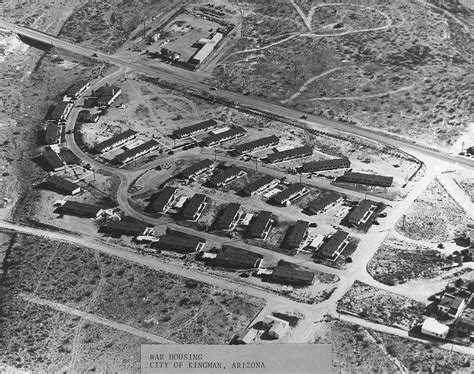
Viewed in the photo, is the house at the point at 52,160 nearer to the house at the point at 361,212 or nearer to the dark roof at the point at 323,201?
the dark roof at the point at 323,201

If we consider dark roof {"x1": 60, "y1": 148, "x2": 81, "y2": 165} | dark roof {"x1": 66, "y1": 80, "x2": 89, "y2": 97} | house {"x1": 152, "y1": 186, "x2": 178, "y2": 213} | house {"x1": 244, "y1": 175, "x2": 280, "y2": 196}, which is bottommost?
dark roof {"x1": 60, "y1": 148, "x2": 81, "y2": 165}

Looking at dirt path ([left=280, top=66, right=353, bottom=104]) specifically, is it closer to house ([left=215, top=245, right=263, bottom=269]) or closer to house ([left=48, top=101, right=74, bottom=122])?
house ([left=48, top=101, right=74, bottom=122])

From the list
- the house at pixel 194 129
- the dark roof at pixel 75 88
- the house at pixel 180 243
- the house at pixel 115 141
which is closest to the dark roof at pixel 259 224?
the house at pixel 180 243

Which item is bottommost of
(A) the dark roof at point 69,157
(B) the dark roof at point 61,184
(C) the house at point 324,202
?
(A) the dark roof at point 69,157

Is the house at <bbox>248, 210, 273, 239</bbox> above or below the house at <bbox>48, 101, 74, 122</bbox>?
above

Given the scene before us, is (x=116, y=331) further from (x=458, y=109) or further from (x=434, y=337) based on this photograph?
(x=458, y=109)

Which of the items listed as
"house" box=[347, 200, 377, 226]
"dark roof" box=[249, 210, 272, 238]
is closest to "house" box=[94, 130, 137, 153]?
"dark roof" box=[249, 210, 272, 238]
